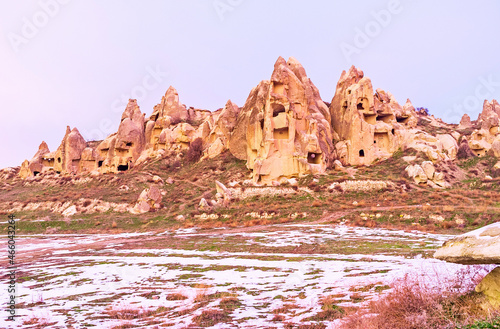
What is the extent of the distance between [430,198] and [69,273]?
32.3 m

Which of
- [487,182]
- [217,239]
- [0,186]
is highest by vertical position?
[0,186]

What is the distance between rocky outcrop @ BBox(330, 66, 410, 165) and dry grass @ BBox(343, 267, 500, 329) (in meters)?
44.6

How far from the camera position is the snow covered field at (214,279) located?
809 centimetres

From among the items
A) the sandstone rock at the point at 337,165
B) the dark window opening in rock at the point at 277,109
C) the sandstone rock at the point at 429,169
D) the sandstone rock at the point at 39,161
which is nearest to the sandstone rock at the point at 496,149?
the sandstone rock at the point at 429,169

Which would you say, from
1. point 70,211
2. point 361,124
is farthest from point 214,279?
point 361,124

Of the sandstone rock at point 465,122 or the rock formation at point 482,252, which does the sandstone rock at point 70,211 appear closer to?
the rock formation at point 482,252

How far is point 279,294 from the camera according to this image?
30.9 feet

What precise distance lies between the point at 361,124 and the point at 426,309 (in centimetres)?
4783

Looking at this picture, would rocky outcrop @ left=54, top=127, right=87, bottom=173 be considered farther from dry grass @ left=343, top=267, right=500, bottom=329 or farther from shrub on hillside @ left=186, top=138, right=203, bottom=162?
dry grass @ left=343, top=267, right=500, bottom=329

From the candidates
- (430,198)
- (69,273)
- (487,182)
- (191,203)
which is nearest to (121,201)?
(191,203)

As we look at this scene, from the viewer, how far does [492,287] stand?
6.33m

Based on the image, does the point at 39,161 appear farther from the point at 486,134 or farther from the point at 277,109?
the point at 486,134

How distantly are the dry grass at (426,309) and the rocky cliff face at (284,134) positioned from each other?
35457mm

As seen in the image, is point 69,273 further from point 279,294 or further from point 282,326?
point 282,326
